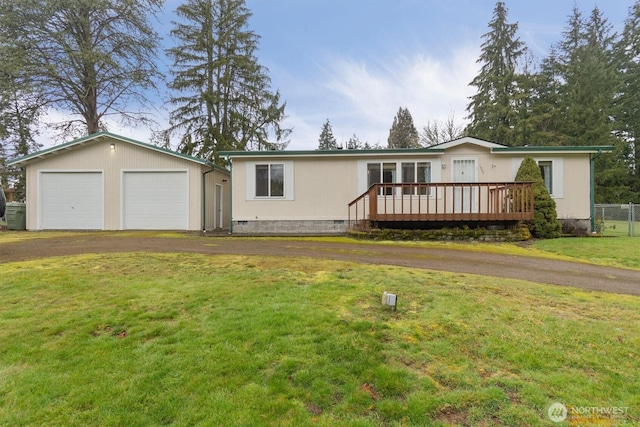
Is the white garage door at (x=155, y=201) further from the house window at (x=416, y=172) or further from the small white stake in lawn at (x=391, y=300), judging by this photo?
the small white stake in lawn at (x=391, y=300)

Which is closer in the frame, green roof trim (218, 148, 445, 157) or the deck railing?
the deck railing

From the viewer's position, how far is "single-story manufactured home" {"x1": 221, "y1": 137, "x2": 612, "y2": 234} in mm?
11422

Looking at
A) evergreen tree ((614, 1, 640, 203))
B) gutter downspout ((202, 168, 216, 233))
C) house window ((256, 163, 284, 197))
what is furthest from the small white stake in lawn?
evergreen tree ((614, 1, 640, 203))

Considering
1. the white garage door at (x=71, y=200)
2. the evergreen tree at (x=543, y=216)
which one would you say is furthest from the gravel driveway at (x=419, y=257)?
the white garage door at (x=71, y=200)

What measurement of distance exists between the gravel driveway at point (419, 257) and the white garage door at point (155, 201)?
14.2ft

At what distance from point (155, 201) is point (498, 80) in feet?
89.2

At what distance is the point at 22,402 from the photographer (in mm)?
2062

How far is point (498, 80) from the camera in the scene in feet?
85.4

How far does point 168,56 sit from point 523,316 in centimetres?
2420

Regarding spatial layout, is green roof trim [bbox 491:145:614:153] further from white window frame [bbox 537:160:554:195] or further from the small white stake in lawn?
the small white stake in lawn

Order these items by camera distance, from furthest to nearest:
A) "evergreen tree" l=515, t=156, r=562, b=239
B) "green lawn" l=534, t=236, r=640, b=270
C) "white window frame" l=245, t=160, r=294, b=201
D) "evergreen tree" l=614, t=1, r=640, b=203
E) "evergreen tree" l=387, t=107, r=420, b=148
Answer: "evergreen tree" l=387, t=107, r=420, b=148
"evergreen tree" l=614, t=1, r=640, b=203
"white window frame" l=245, t=160, r=294, b=201
"evergreen tree" l=515, t=156, r=562, b=239
"green lawn" l=534, t=236, r=640, b=270

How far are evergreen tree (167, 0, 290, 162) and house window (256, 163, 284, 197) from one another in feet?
33.7

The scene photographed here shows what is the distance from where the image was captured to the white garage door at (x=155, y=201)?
12805 mm

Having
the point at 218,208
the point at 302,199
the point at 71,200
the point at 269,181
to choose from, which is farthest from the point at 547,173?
the point at 71,200
